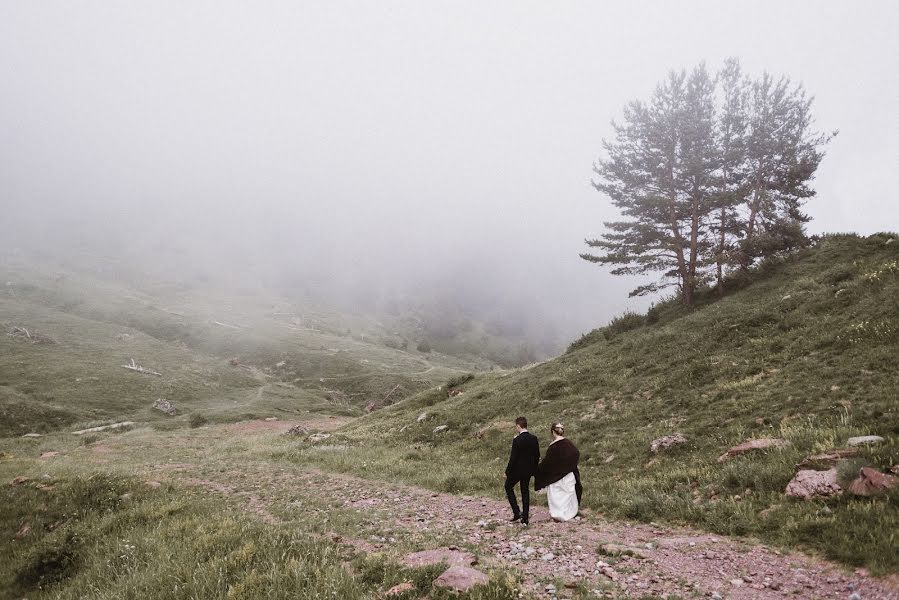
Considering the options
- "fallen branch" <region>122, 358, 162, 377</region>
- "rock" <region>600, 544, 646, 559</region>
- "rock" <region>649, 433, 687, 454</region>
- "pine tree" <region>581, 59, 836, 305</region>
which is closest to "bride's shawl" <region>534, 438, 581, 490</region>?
"rock" <region>600, 544, 646, 559</region>

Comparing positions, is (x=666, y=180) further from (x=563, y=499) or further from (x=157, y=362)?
(x=157, y=362)

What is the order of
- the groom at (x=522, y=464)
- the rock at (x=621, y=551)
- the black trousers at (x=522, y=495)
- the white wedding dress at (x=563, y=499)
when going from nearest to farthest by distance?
the rock at (x=621, y=551), the black trousers at (x=522, y=495), the white wedding dress at (x=563, y=499), the groom at (x=522, y=464)

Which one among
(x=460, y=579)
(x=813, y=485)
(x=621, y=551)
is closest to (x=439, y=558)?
(x=460, y=579)

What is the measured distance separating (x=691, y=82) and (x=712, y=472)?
3593 centimetres

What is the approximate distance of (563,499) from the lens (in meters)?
11.2

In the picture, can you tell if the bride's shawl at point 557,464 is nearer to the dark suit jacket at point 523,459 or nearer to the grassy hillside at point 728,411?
the dark suit jacket at point 523,459

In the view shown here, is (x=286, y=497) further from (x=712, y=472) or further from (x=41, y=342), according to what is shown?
(x=41, y=342)

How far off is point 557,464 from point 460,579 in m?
5.38

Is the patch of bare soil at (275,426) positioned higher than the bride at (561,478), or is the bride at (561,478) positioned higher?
the bride at (561,478)

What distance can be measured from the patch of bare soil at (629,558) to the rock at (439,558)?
0.32 metres

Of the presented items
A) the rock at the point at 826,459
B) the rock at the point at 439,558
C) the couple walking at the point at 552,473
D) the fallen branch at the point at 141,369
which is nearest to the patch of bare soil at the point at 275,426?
the fallen branch at the point at 141,369

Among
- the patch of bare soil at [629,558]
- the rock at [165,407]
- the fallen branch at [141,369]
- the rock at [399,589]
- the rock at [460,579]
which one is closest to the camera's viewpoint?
the patch of bare soil at [629,558]

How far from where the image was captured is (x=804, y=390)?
1449 cm

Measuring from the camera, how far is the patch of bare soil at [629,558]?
20.7 ft
